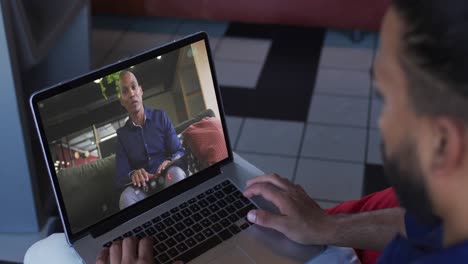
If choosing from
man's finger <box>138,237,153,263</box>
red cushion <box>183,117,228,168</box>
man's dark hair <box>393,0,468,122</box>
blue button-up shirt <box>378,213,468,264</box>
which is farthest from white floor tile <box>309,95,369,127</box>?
man's dark hair <box>393,0,468,122</box>

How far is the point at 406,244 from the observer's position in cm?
82

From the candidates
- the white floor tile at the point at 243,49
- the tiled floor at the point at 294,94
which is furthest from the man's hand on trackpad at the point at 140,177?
the white floor tile at the point at 243,49

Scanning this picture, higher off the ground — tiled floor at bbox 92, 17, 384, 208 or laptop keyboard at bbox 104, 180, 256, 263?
laptop keyboard at bbox 104, 180, 256, 263

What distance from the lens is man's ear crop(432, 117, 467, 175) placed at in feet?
2.08

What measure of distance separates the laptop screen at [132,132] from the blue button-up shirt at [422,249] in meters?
0.47

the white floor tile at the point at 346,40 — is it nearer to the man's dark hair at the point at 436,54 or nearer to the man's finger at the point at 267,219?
the man's finger at the point at 267,219

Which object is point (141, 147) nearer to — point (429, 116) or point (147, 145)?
point (147, 145)

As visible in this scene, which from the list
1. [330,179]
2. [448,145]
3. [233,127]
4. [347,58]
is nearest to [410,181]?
[448,145]

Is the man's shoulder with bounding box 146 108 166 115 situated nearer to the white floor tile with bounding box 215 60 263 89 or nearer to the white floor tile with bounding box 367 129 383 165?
the white floor tile with bounding box 367 129 383 165

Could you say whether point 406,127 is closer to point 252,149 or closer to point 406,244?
point 406,244

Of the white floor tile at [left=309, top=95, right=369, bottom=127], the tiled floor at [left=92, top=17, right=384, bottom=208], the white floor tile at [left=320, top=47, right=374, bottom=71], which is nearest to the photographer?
the tiled floor at [left=92, top=17, right=384, bottom=208]

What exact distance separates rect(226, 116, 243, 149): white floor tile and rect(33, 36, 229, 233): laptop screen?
1.26 meters

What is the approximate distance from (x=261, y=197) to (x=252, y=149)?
1261 millimetres

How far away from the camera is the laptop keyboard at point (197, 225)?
1115 mm
